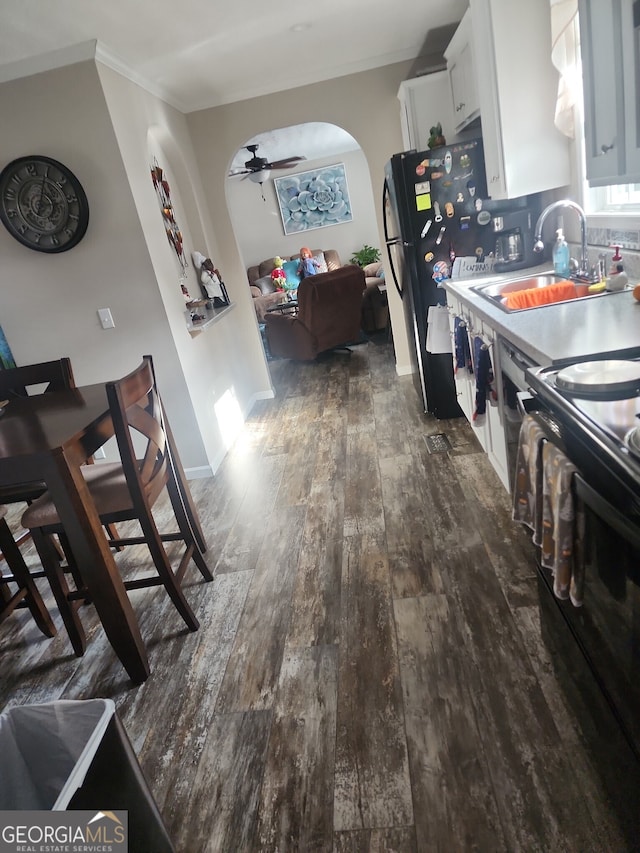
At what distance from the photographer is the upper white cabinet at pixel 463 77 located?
2.80 m

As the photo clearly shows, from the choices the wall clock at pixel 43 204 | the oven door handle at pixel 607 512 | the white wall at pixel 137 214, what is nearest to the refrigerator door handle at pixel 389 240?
the white wall at pixel 137 214

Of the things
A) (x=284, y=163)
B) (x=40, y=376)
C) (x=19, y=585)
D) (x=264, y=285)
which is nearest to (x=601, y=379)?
(x=19, y=585)

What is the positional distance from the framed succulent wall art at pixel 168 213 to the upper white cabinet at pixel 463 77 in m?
1.98

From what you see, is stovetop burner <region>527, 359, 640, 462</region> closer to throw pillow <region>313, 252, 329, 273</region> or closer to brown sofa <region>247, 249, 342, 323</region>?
brown sofa <region>247, 249, 342, 323</region>

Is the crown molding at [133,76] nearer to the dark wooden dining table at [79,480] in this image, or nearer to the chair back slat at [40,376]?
the chair back slat at [40,376]

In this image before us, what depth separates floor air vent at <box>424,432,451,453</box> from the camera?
304 centimetres

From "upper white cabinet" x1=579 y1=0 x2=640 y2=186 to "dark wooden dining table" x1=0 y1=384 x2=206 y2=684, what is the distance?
1.95m

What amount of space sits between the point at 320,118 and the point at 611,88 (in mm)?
2897

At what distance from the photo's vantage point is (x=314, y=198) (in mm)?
8633

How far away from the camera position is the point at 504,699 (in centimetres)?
147

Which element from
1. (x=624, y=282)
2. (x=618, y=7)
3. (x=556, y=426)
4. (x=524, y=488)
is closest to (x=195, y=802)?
(x=524, y=488)

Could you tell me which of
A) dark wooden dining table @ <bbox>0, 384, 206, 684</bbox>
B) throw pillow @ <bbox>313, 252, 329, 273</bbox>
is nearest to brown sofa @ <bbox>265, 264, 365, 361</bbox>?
throw pillow @ <bbox>313, 252, 329, 273</bbox>

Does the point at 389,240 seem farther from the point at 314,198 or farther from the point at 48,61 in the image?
the point at 314,198

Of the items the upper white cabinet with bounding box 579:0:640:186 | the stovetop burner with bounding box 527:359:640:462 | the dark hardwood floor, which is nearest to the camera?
the stovetop burner with bounding box 527:359:640:462
